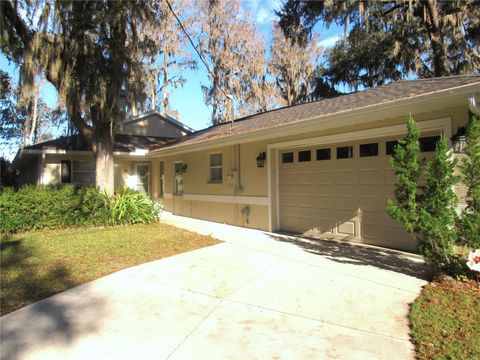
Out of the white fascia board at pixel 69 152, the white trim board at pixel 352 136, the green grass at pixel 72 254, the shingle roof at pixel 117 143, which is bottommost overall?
the green grass at pixel 72 254

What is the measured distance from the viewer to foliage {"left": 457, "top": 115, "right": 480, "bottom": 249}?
15.0 ft

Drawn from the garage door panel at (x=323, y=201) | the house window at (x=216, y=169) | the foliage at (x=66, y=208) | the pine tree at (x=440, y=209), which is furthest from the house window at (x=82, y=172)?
the pine tree at (x=440, y=209)

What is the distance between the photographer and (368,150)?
7277 millimetres

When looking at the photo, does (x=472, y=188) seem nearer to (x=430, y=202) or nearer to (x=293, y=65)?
(x=430, y=202)

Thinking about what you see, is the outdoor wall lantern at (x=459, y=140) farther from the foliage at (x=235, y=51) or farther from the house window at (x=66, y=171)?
the foliage at (x=235, y=51)

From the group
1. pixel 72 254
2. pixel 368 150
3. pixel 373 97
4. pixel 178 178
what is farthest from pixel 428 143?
pixel 178 178

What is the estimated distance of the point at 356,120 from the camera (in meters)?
6.72

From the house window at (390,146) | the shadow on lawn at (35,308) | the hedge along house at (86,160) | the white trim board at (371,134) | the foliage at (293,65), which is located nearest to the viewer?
the shadow on lawn at (35,308)

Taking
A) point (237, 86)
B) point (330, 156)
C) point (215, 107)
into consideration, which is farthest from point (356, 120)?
point (215, 107)

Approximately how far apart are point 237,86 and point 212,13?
548cm

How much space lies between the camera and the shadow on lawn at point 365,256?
18.5 feet

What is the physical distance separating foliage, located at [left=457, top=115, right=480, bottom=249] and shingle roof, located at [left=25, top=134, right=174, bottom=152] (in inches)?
538

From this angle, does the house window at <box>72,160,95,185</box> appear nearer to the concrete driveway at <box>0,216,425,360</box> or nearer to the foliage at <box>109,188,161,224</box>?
the foliage at <box>109,188,161,224</box>

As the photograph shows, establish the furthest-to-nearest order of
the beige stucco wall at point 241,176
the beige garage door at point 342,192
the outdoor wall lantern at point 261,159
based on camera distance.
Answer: the outdoor wall lantern at point 261,159 → the beige garage door at point 342,192 → the beige stucco wall at point 241,176
